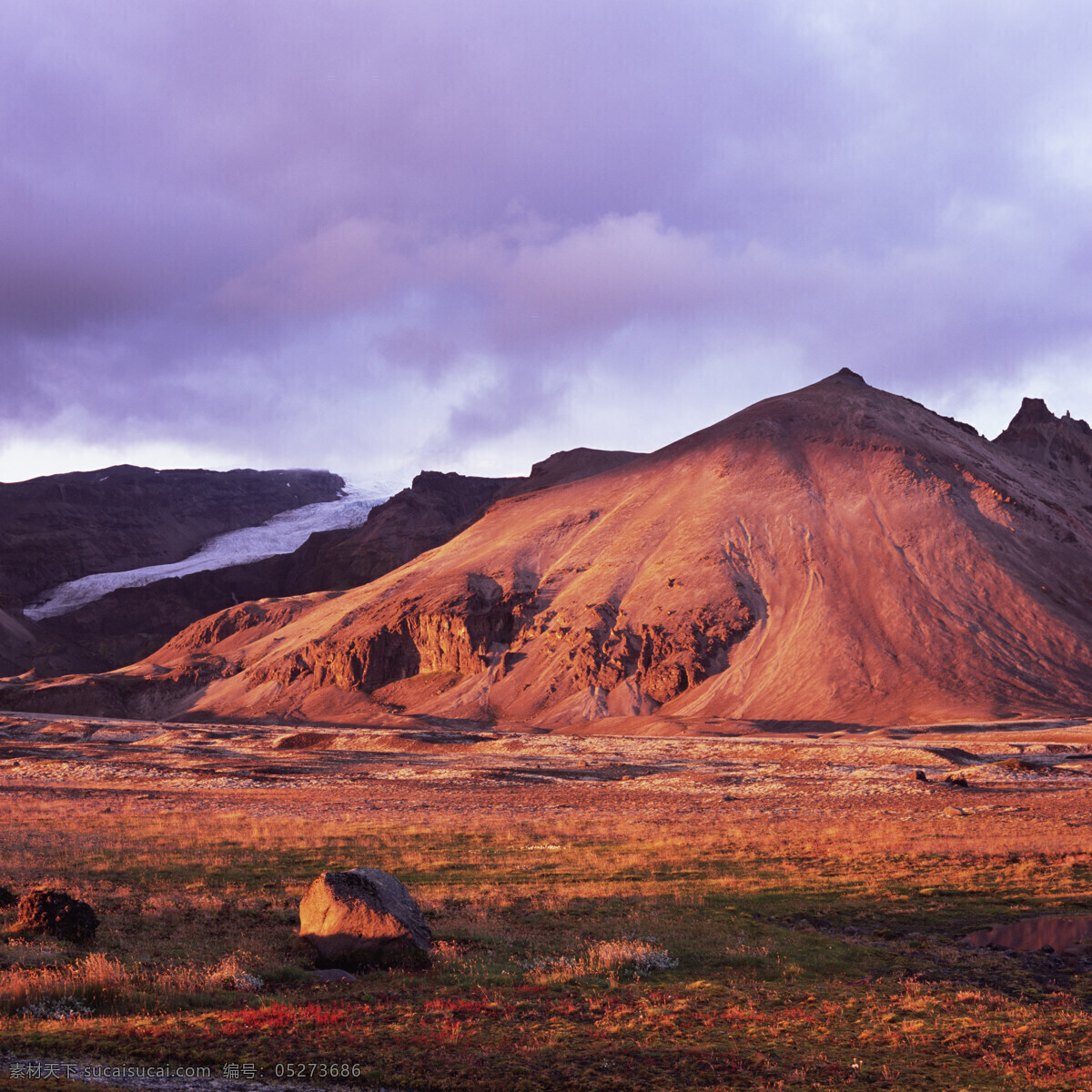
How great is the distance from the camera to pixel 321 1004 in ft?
41.1

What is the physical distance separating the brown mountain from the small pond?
73726mm

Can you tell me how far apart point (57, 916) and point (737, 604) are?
10109cm

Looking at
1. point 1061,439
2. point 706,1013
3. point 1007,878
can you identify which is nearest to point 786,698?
point 1007,878

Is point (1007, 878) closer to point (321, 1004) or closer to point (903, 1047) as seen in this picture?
point (903, 1047)

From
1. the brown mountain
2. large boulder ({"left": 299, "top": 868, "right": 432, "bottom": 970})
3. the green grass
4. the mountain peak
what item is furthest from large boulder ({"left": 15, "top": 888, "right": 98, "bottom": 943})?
the mountain peak

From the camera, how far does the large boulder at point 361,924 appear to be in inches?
596

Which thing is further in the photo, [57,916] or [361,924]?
[57,916]

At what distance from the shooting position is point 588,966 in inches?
588

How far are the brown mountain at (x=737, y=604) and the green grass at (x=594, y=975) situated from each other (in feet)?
230

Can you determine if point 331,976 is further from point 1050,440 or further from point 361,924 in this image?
point 1050,440

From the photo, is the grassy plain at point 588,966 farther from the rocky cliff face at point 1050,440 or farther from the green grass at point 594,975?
the rocky cliff face at point 1050,440

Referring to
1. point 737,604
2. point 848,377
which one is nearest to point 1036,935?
point 737,604

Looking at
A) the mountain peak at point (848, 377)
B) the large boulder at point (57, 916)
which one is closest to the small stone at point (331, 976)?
the large boulder at point (57, 916)

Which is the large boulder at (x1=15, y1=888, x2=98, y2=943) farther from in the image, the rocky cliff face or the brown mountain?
the rocky cliff face
